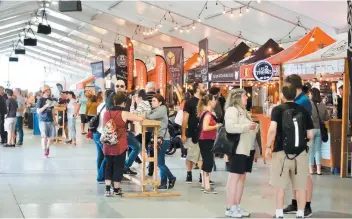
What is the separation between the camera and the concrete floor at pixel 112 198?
657 centimetres

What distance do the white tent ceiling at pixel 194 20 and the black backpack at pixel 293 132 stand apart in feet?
A: 30.9

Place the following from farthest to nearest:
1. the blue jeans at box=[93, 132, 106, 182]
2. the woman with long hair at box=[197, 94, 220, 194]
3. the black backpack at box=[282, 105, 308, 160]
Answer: the blue jeans at box=[93, 132, 106, 182]
the woman with long hair at box=[197, 94, 220, 194]
the black backpack at box=[282, 105, 308, 160]

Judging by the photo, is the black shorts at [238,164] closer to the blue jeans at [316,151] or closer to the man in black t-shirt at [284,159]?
the man in black t-shirt at [284,159]

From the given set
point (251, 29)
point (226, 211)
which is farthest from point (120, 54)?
point (226, 211)

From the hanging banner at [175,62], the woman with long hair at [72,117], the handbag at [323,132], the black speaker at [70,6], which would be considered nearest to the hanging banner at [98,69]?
the black speaker at [70,6]

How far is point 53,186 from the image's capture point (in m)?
8.38

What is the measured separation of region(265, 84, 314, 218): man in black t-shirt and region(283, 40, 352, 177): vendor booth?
373cm

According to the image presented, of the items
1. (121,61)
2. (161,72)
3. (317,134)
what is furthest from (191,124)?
(121,61)

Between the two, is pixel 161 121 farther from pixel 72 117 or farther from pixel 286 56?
pixel 72 117

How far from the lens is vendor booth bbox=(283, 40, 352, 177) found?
9.62 meters

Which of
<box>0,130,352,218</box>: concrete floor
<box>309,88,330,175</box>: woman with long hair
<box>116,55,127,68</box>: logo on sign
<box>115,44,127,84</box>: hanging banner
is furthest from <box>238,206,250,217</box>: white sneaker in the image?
<box>116,55,127,68</box>: logo on sign

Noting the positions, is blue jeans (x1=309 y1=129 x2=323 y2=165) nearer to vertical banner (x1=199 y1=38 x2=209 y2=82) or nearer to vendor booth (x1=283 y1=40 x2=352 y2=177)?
vendor booth (x1=283 y1=40 x2=352 y2=177)

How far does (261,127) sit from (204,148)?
395 cm

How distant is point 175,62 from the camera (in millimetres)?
16594
